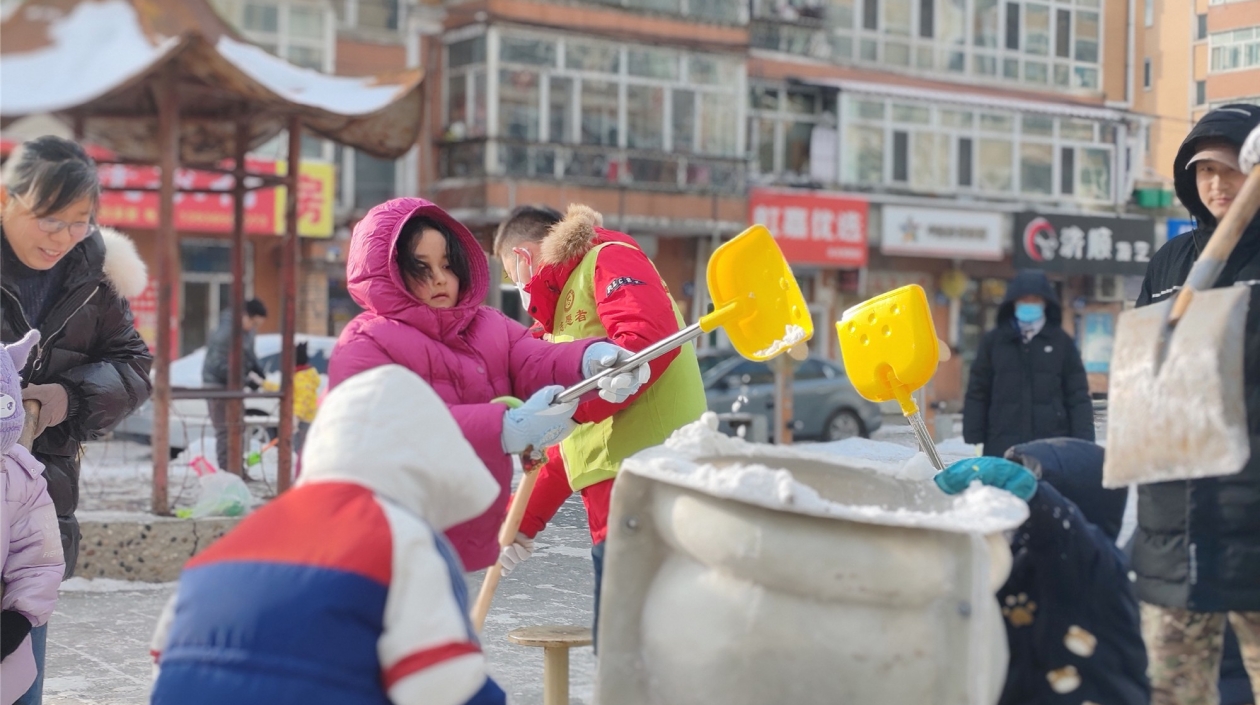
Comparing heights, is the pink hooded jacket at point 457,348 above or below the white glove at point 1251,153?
below

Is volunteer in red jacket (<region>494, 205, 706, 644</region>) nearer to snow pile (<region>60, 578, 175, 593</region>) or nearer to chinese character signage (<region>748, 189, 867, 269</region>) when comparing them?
snow pile (<region>60, 578, 175, 593</region>)

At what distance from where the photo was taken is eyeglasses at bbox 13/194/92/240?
3.64 metres

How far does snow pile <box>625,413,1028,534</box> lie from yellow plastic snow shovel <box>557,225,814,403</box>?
16.9 inches

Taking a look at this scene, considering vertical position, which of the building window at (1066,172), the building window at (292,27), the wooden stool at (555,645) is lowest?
the wooden stool at (555,645)

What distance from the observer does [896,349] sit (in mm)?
3375

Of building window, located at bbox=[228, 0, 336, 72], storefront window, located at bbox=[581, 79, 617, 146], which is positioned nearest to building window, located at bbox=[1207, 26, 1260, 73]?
storefront window, located at bbox=[581, 79, 617, 146]

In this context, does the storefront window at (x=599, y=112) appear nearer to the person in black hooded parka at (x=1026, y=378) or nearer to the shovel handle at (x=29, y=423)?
the person in black hooded parka at (x=1026, y=378)

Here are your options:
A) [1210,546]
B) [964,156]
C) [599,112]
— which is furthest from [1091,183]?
[1210,546]

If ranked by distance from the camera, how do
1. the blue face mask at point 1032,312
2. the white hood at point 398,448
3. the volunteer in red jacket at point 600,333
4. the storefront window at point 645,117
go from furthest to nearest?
the storefront window at point 645,117 → the blue face mask at point 1032,312 → the volunteer in red jacket at point 600,333 → the white hood at point 398,448

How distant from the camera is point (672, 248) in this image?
2506 centimetres

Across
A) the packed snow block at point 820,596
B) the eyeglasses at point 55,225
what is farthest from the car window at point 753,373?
the packed snow block at point 820,596

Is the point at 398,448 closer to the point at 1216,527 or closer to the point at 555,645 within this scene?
the point at 555,645

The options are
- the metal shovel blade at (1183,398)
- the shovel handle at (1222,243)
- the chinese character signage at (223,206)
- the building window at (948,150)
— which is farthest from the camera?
the building window at (948,150)

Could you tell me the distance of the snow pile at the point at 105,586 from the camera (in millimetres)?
6793
